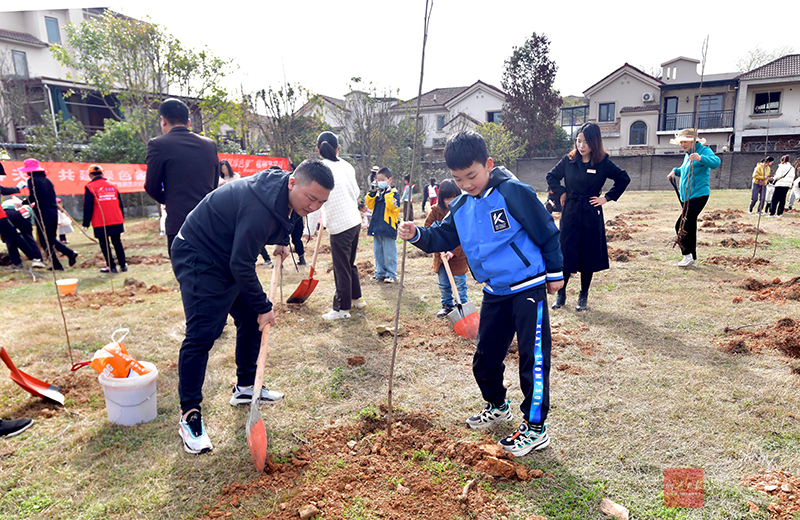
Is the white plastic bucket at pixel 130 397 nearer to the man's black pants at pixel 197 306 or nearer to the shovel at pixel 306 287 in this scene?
the man's black pants at pixel 197 306

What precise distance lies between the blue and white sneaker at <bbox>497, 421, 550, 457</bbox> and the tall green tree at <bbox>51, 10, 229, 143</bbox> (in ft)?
61.0

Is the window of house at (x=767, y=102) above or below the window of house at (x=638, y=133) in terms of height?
above

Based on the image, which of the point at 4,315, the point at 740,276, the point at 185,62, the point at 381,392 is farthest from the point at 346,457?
the point at 185,62

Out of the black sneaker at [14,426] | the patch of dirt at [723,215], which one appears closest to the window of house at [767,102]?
the patch of dirt at [723,215]

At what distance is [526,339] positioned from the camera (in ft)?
8.61

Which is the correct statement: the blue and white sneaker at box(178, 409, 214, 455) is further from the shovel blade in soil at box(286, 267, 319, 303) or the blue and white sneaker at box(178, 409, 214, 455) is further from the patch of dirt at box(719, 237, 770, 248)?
the patch of dirt at box(719, 237, 770, 248)

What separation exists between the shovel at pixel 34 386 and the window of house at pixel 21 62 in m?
31.1

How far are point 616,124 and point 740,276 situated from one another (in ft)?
97.6

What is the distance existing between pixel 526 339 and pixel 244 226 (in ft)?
5.71

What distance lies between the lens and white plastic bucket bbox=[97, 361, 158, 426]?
2992 millimetres

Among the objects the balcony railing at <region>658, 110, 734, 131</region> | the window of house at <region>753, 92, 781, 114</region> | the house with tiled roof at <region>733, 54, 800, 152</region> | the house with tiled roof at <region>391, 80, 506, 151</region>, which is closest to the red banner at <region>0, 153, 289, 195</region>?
the house with tiled roof at <region>391, 80, 506, 151</region>

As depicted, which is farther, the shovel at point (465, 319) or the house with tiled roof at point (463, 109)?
the house with tiled roof at point (463, 109)

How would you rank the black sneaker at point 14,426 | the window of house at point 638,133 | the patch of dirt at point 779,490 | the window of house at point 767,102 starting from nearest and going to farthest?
the patch of dirt at point 779,490
the black sneaker at point 14,426
the window of house at point 767,102
the window of house at point 638,133

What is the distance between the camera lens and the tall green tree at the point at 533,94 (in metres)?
31.4
